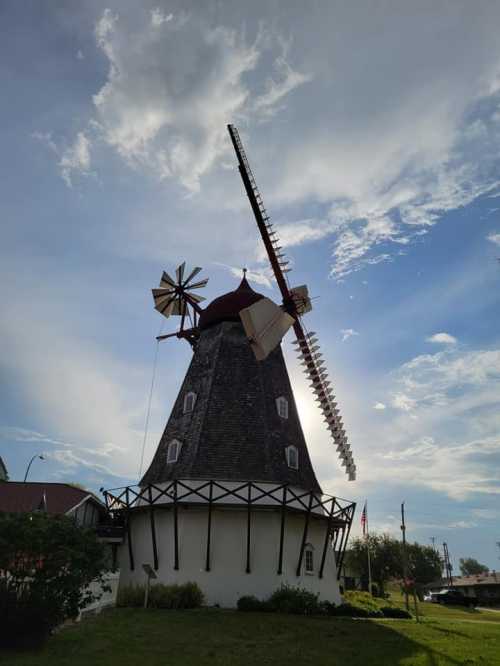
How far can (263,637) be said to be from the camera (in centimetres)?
1412

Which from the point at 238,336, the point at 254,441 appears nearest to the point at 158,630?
the point at 254,441

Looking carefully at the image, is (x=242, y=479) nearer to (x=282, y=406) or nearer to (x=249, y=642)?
(x=282, y=406)

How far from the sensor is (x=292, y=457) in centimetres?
2439

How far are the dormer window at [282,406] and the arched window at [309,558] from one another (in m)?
6.08

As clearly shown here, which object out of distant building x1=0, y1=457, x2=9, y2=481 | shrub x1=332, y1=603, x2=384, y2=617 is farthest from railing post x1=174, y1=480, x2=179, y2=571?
distant building x1=0, y1=457, x2=9, y2=481

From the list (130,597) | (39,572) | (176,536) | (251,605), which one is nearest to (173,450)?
(176,536)

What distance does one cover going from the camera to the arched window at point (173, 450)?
24.2 meters

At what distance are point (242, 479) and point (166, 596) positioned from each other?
5.35 m

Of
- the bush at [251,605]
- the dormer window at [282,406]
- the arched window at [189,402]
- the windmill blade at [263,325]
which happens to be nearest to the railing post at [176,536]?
the bush at [251,605]

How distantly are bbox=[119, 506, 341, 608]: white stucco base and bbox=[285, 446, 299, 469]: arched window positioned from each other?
2.42m

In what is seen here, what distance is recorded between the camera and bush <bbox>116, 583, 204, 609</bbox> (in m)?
19.2

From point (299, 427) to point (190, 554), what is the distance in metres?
8.49

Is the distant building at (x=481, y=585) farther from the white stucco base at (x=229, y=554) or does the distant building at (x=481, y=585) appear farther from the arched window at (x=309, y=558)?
the white stucco base at (x=229, y=554)

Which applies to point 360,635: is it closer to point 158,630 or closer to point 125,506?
point 158,630
